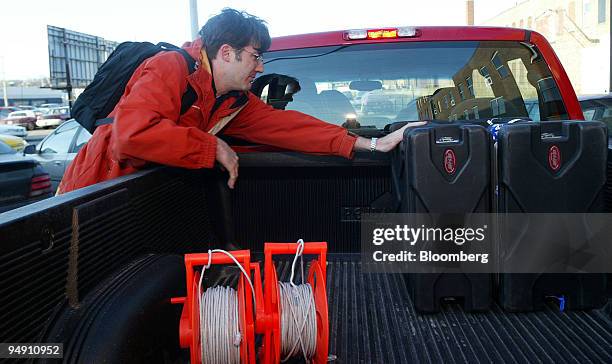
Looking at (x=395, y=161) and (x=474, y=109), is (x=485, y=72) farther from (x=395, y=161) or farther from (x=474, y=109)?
(x=395, y=161)

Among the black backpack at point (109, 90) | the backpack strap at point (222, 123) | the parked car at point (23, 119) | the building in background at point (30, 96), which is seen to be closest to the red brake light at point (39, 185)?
the black backpack at point (109, 90)

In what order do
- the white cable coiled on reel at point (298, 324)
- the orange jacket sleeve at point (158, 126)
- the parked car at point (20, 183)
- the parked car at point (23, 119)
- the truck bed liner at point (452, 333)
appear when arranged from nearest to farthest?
the white cable coiled on reel at point (298, 324), the truck bed liner at point (452, 333), the orange jacket sleeve at point (158, 126), the parked car at point (20, 183), the parked car at point (23, 119)

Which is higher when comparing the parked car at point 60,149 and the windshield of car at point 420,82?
the windshield of car at point 420,82

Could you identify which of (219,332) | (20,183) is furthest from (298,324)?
(20,183)

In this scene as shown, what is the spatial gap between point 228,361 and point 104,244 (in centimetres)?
56

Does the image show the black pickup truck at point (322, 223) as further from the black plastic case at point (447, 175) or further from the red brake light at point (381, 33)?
the black plastic case at point (447, 175)

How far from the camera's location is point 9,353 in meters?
1.34

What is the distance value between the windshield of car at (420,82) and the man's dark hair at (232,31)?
48 cm

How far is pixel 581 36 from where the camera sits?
33688 millimetres

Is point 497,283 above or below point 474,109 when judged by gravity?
below

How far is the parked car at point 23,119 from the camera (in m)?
39.3

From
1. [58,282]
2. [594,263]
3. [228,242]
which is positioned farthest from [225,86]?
[594,263]

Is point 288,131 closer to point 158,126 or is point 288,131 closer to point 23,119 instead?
point 158,126

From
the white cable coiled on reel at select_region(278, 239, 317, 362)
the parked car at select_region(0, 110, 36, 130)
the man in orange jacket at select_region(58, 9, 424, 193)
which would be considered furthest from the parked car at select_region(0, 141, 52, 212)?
the parked car at select_region(0, 110, 36, 130)
